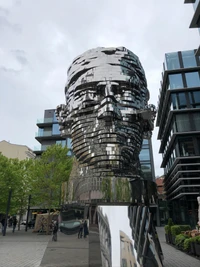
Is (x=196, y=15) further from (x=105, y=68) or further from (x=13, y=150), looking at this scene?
(x=13, y=150)

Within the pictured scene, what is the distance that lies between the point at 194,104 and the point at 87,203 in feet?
89.4

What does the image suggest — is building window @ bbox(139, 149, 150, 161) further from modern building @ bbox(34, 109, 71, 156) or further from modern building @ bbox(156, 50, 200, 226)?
modern building @ bbox(34, 109, 71, 156)

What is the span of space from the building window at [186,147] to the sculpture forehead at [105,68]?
23.1 metres

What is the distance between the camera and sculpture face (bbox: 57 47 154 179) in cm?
351

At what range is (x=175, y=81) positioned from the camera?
1113 inches

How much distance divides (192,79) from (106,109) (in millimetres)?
27665

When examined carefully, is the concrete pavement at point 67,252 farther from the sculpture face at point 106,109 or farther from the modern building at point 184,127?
the modern building at point 184,127

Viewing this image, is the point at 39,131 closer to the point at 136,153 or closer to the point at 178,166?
the point at 178,166

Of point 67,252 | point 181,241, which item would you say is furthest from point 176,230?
point 67,252

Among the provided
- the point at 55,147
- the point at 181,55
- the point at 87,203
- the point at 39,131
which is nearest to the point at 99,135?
the point at 87,203

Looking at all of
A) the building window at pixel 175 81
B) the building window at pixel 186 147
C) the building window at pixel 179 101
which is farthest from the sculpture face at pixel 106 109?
the building window at pixel 175 81

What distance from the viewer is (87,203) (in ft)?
9.83

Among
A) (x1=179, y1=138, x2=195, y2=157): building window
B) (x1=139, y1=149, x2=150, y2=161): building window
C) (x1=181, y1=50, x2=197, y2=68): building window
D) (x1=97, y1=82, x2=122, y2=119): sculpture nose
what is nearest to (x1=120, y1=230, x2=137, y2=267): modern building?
(x1=97, y1=82, x2=122, y2=119): sculpture nose

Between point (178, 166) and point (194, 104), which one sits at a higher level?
point (194, 104)
